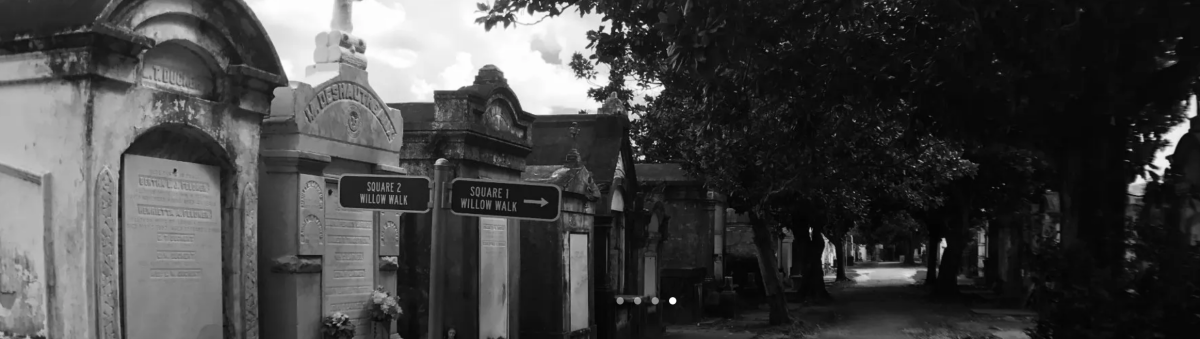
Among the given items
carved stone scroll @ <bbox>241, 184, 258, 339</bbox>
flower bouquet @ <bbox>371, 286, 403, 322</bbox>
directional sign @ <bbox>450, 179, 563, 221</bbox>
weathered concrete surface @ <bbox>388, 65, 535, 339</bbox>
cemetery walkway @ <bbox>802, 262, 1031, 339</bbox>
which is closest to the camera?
directional sign @ <bbox>450, 179, 563, 221</bbox>

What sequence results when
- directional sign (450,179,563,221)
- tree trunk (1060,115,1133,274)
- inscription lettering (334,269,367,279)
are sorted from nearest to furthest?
directional sign (450,179,563,221)
tree trunk (1060,115,1133,274)
inscription lettering (334,269,367,279)

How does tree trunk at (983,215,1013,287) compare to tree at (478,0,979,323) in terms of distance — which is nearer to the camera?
tree at (478,0,979,323)

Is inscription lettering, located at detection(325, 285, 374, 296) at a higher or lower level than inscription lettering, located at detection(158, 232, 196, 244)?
lower

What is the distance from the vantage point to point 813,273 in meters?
30.3

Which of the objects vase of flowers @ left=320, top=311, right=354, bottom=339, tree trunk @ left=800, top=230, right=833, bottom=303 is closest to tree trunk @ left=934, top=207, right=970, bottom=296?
tree trunk @ left=800, top=230, right=833, bottom=303

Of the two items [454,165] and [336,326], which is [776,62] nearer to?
[454,165]

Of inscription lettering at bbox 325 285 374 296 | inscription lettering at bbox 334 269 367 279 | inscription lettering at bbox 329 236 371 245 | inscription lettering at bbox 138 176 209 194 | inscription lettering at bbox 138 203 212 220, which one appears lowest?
inscription lettering at bbox 325 285 374 296

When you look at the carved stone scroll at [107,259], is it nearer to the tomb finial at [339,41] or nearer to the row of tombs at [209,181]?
the row of tombs at [209,181]

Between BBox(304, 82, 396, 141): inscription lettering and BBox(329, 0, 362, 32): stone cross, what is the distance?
21.7 inches

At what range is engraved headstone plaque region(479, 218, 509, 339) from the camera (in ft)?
Result: 38.5

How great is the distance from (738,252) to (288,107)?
74.3ft

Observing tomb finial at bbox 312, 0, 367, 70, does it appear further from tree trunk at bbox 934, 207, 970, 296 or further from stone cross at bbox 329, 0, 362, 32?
tree trunk at bbox 934, 207, 970, 296

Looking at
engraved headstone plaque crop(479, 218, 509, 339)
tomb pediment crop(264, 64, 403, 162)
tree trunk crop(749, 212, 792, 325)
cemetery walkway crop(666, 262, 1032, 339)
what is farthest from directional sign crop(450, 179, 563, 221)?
tree trunk crop(749, 212, 792, 325)

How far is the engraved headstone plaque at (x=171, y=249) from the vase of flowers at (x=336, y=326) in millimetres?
1291
